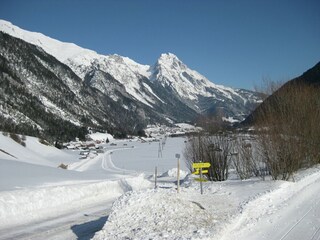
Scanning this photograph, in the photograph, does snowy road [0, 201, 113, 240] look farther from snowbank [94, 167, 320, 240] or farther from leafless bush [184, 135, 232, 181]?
leafless bush [184, 135, 232, 181]

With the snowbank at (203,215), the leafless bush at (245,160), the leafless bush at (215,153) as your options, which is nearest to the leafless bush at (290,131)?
the leafless bush at (245,160)

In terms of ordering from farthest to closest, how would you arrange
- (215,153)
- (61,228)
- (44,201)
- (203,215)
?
(215,153) → (44,201) → (61,228) → (203,215)

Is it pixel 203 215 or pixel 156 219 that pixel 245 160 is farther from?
pixel 156 219

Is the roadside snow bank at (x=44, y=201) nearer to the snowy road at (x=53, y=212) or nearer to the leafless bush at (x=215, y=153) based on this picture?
the snowy road at (x=53, y=212)

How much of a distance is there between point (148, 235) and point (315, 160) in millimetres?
21035

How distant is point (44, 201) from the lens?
16.2 meters

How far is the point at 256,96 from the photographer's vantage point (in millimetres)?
28062

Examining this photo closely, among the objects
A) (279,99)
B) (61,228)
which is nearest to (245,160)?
(279,99)

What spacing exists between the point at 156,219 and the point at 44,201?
7.37 m

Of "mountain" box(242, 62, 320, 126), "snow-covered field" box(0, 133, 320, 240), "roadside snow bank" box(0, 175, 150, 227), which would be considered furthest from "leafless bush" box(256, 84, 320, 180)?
"roadside snow bank" box(0, 175, 150, 227)

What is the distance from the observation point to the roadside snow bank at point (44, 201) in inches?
554

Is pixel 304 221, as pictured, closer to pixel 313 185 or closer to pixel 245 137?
pixel 313 185

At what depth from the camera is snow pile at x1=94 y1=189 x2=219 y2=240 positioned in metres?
9.77

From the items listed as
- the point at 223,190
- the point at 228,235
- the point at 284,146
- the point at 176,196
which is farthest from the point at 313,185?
the point at 228,235
